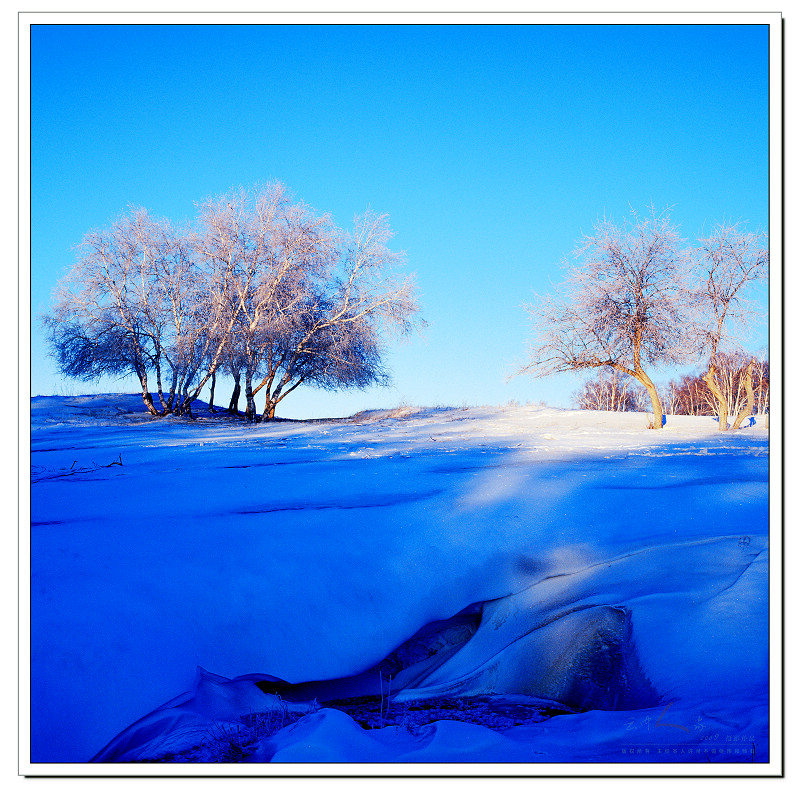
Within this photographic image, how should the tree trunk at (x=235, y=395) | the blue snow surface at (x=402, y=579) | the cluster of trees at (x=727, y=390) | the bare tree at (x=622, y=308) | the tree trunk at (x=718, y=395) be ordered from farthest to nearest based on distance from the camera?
the tree trunk at (x=235, y=395) < the bare tree at (x=622, y=308) < the tree trunk at (x=718, y=395) < the cluster of trees at (x=727, y=390) < the blue snow surface at (x=402, y=579)

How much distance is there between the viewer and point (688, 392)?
9.81 feet

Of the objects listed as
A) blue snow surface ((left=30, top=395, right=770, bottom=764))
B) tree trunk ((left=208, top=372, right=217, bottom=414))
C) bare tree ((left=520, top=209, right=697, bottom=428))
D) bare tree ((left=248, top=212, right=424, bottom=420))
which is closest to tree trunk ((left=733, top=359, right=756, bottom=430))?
blue snow surface ((left=30, top=395, right=770, bottom=764))

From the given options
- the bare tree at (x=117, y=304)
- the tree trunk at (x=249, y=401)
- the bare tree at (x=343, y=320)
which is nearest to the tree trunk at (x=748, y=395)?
the bare tree at (x=343, y=320)

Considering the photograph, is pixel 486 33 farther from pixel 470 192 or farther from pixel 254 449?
pixel 254 449

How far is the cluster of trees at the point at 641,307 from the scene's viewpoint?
2.92 metres

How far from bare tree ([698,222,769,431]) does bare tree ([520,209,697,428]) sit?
9cm

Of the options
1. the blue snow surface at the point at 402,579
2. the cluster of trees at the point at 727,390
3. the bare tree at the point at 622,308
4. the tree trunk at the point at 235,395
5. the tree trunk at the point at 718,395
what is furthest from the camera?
the tree trunk at the point at 235,395

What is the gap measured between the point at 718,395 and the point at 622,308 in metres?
0.66

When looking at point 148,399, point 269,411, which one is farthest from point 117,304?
point 269,411

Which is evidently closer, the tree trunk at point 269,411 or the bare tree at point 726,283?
the bare tree at point 726,283

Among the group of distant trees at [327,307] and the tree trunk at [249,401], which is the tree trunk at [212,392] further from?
the tree trunk at [249,401]

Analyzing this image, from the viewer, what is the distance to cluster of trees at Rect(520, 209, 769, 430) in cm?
292
